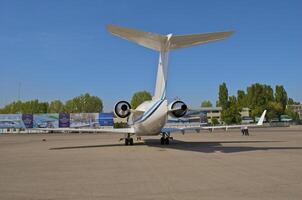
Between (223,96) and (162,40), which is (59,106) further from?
(162,40)

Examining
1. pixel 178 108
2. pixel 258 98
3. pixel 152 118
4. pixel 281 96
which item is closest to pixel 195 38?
pixel 178 108

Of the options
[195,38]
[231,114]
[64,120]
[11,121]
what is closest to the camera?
[195,38]

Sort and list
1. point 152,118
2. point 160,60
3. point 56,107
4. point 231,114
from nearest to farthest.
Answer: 1. point 152,118
2. point 160,60
3. point 231,114
4. point 56,107

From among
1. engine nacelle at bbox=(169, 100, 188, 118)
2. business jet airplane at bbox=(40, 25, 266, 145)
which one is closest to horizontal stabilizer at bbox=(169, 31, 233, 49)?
business jet airplane at bbox=(40, 25, 266, 145)

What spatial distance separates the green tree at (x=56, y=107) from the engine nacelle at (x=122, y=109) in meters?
123

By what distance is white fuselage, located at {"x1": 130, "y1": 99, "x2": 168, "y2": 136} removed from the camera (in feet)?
65.6

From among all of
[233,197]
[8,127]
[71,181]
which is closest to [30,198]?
[71,181]

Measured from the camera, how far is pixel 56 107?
14388 centimetres

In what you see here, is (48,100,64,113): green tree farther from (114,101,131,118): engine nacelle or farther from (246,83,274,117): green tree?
(114,101,131,118): engine nacelle

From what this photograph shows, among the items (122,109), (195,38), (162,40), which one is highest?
(162,40)

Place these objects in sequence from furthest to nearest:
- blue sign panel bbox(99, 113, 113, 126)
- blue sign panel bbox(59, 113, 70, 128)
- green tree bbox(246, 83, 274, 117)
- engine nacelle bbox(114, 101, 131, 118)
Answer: green tree bbox(246, 83, 274, 117), blue sign panel bbox(99, 113, 113, 126), blue sign panel bbox(59, 113, 70, 128), engine nacelle bbox(114, 101, 131, 118)

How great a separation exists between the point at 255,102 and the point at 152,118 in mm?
89504

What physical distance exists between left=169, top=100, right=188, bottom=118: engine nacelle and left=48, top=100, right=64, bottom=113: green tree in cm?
12835

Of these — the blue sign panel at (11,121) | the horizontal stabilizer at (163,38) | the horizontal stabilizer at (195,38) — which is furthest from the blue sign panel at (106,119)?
the horizontal stabilizer at (195,38)
